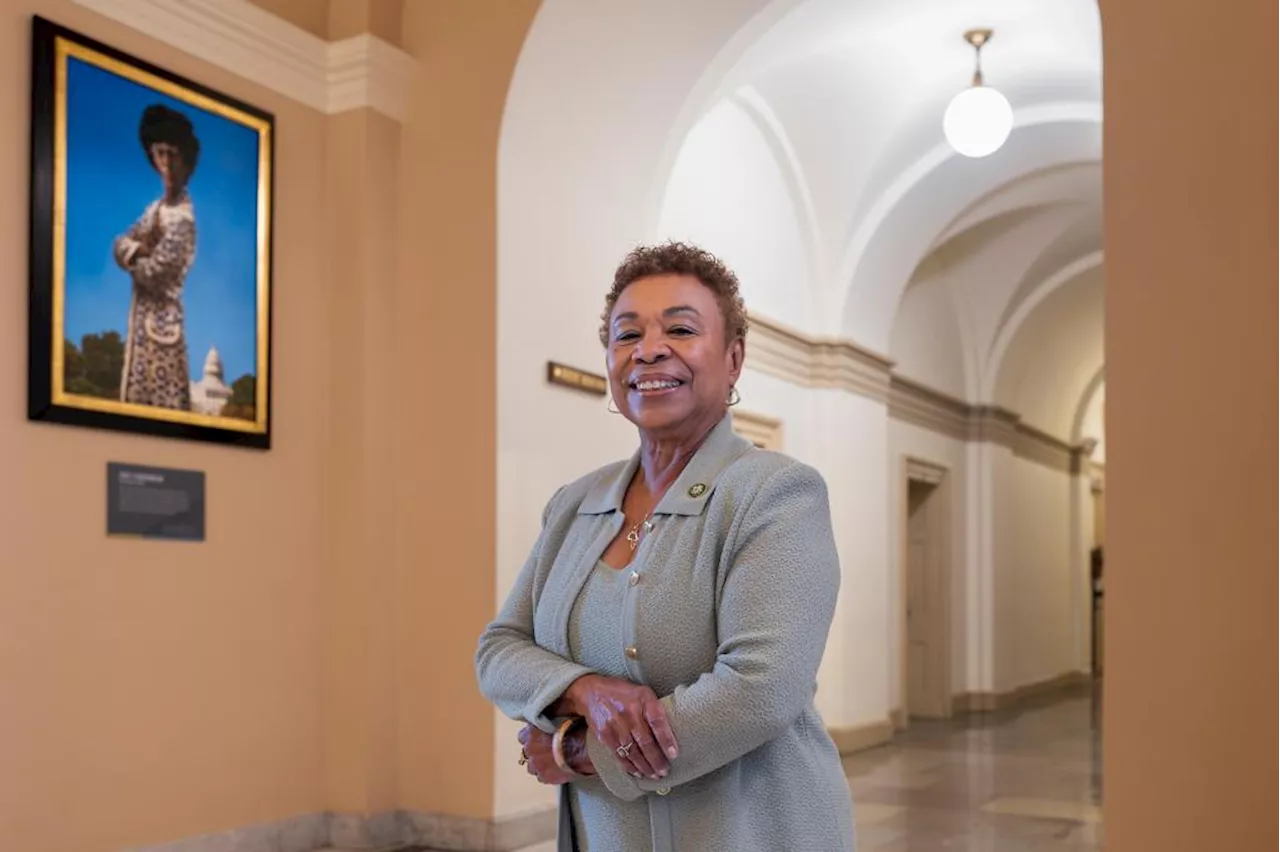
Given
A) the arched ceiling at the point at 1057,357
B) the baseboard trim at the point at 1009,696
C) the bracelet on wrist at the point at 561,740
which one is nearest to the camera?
the bracelet on wrist at the point at 561,740

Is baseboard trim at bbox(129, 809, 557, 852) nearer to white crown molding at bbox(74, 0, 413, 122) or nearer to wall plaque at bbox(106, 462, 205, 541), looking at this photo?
wall plaque at bbox(106, 462, 205, 541)

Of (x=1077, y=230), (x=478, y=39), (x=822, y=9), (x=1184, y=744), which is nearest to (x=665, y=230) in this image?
(x=822, y=9)

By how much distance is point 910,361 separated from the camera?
1433cm

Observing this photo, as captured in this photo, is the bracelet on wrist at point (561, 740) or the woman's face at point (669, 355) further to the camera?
the woman's face at point (669, 355)

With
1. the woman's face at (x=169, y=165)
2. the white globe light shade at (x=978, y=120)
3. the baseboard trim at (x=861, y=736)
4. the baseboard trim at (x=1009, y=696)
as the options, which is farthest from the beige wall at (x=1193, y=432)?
the baseboard trim at (x=1009, y=696)

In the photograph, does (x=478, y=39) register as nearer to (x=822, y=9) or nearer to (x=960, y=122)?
(x=822, y=9)

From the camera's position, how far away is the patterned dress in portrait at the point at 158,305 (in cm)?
572

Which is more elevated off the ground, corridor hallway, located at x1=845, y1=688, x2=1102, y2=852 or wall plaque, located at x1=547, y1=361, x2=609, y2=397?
wall plaque, located at x1=547, y1=361, x2=609, y2=397

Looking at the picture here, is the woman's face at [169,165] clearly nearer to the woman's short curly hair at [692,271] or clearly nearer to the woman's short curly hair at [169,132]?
the woman's short curly hair at [169,132]

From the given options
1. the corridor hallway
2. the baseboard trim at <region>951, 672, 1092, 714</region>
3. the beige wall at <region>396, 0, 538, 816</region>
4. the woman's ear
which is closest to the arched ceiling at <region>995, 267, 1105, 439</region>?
the baseboard trim at <region>951, 672, 1092, 714</region>

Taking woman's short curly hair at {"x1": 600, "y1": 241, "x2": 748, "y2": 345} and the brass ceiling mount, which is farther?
the brass ceiling mount

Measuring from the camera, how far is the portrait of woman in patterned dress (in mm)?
5730

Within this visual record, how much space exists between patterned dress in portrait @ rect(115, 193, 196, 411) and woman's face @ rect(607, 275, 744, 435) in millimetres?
4071

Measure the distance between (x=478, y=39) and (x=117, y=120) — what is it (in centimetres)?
199
